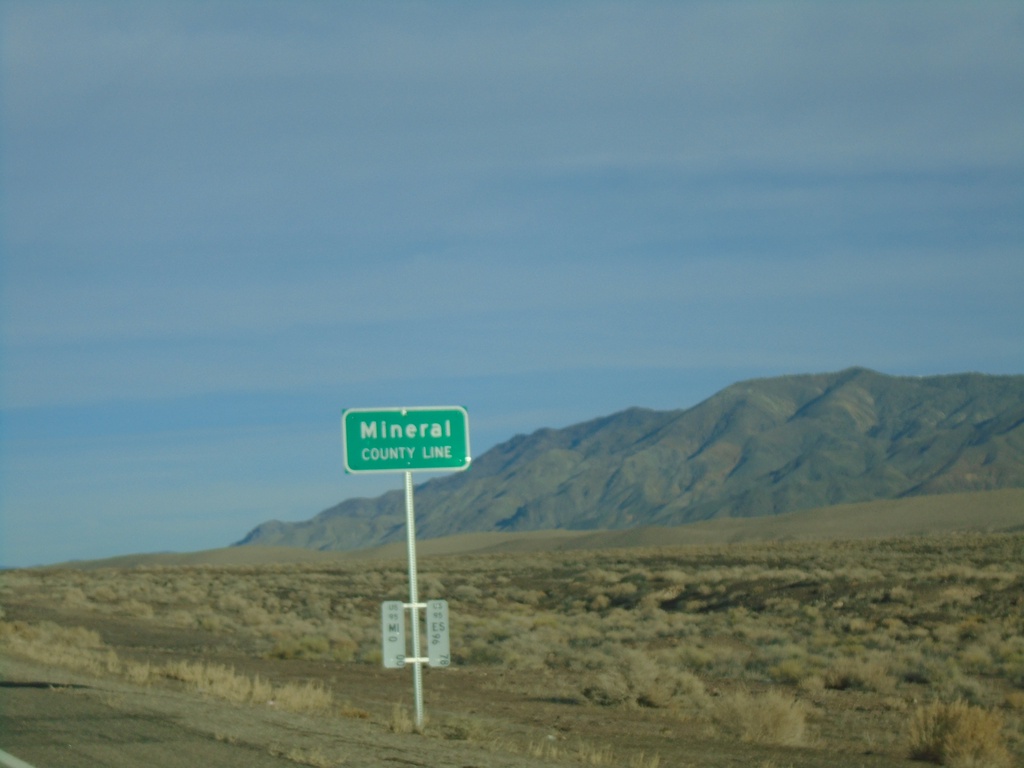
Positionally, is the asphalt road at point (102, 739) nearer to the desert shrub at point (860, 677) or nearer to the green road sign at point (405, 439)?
the green road sign at point (405, 439)

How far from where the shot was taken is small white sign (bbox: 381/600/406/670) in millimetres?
12656

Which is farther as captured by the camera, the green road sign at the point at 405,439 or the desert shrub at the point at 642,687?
the desert shrub at the point at 642,687

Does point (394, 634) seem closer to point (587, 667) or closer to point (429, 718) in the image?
point (429, 718)

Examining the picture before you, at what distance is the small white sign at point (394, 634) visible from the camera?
1266 centimetres

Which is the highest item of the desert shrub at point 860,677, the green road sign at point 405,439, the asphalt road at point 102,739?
the green road sign at point 405,439

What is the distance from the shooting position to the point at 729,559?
68.4m

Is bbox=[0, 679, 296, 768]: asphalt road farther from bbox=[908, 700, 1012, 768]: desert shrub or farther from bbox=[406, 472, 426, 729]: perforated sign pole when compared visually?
bbox=[908, 700, 1012, 768]: desert shrub

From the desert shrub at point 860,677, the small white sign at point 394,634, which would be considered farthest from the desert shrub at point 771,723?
the small white sign at point 394,634

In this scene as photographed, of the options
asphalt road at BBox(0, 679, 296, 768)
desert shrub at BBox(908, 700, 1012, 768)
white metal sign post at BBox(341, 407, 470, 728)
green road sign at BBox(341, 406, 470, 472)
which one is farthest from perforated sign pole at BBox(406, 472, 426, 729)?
desert shrub at BBox(908, 700, 1012, 768)

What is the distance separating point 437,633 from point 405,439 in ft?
7.39

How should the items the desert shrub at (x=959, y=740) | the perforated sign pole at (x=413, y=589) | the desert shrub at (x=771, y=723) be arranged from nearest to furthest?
the perforated sign pole at (x=413, y=589) < the desert shrub at (x=959, y=740) < the desert shrub at (x=771, y=723)

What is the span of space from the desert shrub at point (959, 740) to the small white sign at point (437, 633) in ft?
22.7

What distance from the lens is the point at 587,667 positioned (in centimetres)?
2688

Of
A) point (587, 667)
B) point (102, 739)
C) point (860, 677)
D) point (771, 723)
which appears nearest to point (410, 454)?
point (102, 739)
